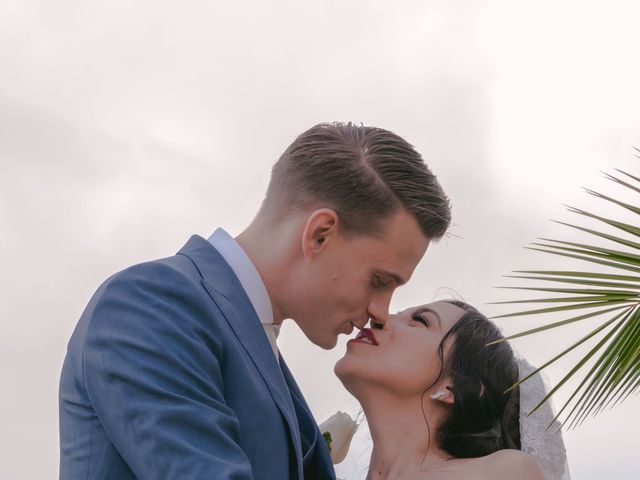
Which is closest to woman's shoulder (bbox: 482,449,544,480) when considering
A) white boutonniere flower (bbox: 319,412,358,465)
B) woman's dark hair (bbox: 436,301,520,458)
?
woman's dark hair (bbox: 436,301,520,458)

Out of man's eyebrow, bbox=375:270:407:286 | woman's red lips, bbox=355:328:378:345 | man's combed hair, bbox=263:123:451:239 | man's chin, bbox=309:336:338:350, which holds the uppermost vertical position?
man's combed hair, bbox=263:123:451:239

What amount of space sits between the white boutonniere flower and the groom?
1491mm

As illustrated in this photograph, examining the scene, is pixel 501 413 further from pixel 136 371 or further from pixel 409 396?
pixel 136 371

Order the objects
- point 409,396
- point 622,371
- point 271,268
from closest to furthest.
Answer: point 271,268
point 622,371
point 409,396

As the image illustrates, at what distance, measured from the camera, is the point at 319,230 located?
11.2ft

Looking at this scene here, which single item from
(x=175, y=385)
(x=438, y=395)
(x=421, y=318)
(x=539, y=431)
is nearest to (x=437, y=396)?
(x=438, y=395)

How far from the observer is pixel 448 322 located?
196 inches

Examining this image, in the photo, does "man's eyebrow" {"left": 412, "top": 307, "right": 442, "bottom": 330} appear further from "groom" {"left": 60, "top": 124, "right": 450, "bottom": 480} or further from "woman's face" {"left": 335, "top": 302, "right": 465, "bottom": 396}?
"groom" {"left": 60, "top": 124, "right": 450, "bottom": 480}

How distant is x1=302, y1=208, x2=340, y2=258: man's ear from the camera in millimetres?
3387

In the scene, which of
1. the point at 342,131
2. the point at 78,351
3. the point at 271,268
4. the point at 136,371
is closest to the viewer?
the point at 136,371

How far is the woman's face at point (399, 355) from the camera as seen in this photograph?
4.62 metres

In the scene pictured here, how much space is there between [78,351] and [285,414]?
0.67 m

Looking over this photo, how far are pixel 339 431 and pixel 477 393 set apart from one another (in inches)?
32.5

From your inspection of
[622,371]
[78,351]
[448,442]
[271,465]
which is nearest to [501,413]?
[448,442]
